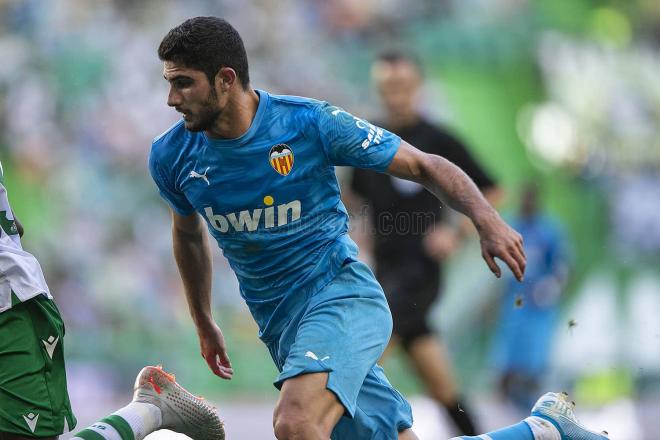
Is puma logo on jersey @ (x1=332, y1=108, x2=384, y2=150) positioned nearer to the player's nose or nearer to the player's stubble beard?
the player's stubble beard

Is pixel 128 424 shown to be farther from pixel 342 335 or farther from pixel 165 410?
pixel 342 335

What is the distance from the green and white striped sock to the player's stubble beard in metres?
1.36

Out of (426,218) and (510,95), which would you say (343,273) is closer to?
(426,218)

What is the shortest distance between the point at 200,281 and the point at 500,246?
1.62 metres

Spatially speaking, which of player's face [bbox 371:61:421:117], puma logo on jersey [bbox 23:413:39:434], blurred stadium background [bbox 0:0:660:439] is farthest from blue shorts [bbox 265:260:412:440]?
blurred stadium background [bbox 0:0:660:439]

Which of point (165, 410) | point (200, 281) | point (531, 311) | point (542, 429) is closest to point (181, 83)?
point (200, 281)

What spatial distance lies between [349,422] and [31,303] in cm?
139

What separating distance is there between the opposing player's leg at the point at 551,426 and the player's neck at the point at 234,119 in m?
1.82

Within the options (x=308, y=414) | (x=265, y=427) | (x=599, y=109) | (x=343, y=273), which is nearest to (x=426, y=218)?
(x=265, y=427)

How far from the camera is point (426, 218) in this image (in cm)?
870

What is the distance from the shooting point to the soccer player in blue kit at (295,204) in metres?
4.92

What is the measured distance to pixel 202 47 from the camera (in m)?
5.01

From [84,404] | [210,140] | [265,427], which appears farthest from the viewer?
[84,404]

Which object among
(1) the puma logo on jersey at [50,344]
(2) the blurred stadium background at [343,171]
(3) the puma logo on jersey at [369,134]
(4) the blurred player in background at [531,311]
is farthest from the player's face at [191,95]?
(2) the blurred stadium background at [343,171]
